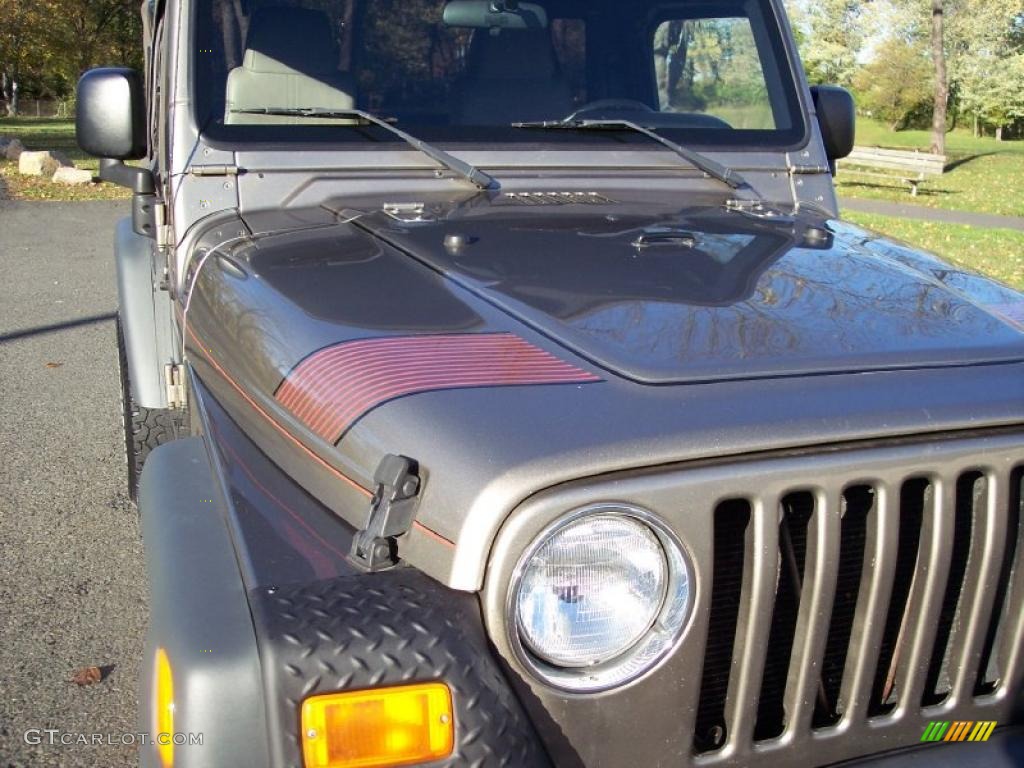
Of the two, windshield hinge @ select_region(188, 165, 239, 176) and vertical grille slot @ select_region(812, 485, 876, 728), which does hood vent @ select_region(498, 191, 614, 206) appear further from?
vertical grille slot @ select_region(812, 485, 876, 728)

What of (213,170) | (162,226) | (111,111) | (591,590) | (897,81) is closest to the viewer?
(591,590)

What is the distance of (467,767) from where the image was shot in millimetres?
1441

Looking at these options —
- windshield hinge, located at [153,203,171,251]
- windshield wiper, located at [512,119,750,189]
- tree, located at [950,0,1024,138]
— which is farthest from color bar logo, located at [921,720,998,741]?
tree, located at [950,0,1024,138]

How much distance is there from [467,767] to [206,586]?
451 mm

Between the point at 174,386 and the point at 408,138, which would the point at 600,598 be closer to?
the point at 408,138

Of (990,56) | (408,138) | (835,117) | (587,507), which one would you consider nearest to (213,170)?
(408,138)

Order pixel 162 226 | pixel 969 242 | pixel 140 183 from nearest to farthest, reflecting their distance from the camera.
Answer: pixel 162 226, pixel 140 183, pixel 969 242

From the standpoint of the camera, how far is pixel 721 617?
1634 millimetres

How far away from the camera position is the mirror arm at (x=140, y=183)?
3455 millimetres

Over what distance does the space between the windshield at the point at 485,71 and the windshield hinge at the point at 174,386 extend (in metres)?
0.70

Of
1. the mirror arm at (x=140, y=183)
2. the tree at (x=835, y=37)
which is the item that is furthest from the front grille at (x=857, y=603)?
the tree at (x=835, y=37)

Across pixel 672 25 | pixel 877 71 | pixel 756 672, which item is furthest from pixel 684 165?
pixel 877 71

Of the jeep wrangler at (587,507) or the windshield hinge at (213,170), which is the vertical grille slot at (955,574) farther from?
the windshield hinge at (213,170)

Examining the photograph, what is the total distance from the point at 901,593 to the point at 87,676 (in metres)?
2.34
